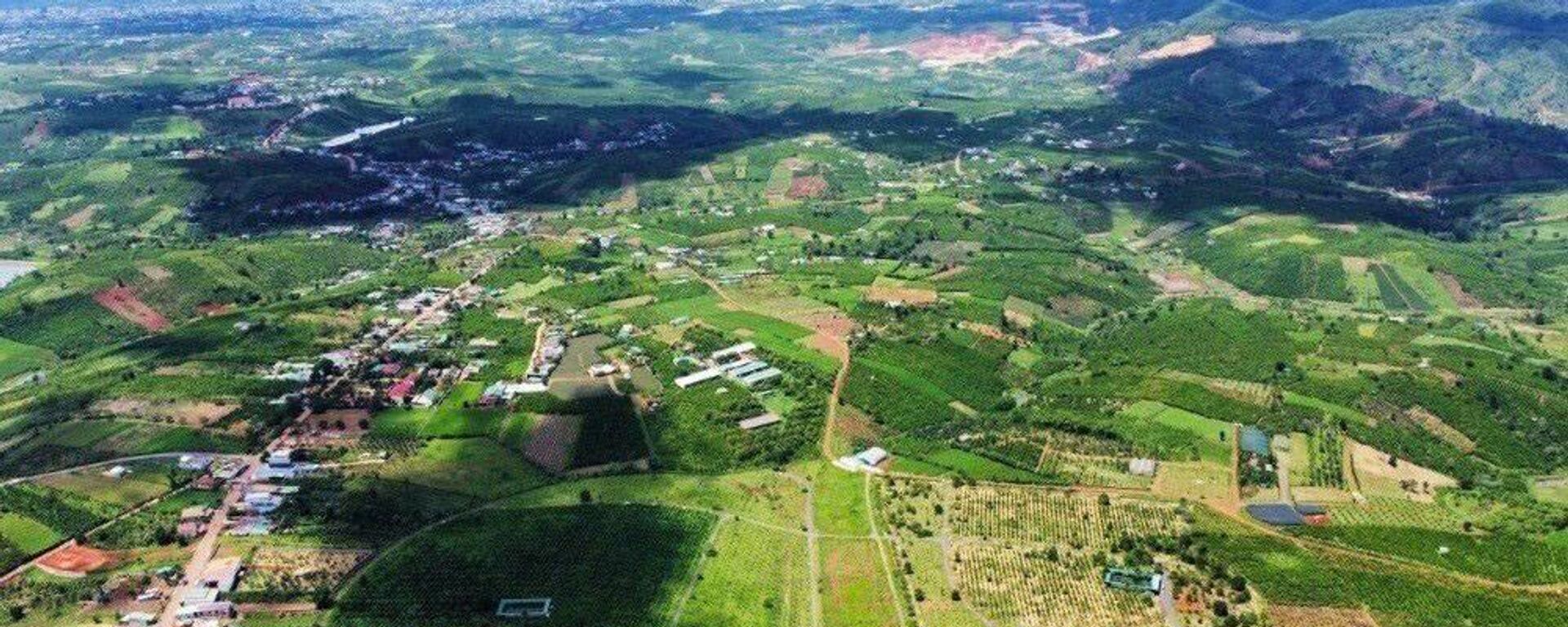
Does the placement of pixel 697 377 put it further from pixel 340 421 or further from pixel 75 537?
pixel 75 537

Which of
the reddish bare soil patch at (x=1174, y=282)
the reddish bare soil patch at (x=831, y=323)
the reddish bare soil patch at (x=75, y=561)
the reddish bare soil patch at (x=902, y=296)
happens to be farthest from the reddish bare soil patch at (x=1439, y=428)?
the reddish bare soil patch at (x=75, y=561)

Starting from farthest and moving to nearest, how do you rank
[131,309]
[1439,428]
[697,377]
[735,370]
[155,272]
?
[155,272]
[131,309]
[735,370]
[697,377]
[1439,428]

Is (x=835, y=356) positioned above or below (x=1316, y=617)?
below

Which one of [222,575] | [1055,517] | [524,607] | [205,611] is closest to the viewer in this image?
[205,611]

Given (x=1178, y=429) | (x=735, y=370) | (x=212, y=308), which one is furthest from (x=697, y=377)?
(x=212, y=308)

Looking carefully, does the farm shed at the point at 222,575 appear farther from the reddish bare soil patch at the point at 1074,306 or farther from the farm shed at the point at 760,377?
the reddish bare soil patch at the point at 1074,306

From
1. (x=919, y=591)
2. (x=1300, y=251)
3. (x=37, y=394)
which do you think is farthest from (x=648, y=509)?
(x=1300, y=251)
